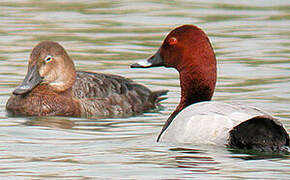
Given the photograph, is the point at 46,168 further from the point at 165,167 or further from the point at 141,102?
the point at 141,102

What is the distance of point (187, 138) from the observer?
8492 mm

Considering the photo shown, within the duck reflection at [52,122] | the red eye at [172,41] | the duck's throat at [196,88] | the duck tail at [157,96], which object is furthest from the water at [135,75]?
the red eye at [172,41]

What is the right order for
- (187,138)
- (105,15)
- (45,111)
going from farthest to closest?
(105,15), (45,111), (187,138)

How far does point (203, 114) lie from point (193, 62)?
915 millimetres

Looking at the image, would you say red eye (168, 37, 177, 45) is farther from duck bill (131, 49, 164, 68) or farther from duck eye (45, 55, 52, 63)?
duck eye (45, 55, 52, 63)

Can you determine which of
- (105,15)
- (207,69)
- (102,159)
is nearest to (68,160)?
(102,159)

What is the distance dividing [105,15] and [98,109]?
682 centimetres

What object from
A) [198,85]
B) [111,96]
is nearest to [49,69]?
[111,96]

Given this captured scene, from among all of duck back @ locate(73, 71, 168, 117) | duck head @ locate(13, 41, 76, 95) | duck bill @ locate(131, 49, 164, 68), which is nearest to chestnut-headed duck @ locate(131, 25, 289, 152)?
duck bill @ locate(131, 49, 164, 68)

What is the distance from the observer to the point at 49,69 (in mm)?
11461

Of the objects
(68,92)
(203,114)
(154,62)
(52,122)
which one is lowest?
(52,122)

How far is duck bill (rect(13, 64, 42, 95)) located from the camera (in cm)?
1097

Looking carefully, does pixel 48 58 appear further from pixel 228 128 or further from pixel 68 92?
pixel 228 128

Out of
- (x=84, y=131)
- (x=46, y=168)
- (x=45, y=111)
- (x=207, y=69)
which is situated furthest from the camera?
(x=45, y=111)
